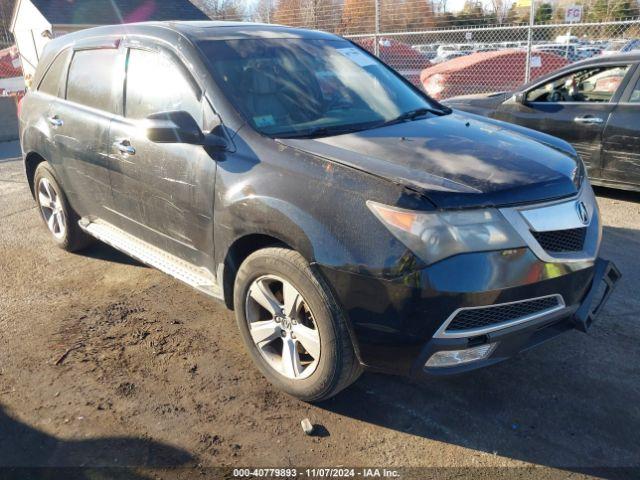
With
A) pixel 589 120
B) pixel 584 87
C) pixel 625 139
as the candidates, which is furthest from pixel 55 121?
pixel 584 87

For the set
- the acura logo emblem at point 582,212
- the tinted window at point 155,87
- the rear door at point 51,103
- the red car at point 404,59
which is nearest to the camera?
the acura logo emblem at point 582,212

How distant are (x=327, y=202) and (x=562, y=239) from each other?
1.12 metres

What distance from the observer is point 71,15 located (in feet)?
73.8

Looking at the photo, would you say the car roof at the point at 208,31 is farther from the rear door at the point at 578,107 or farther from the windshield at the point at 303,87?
the rear door at the point at 578,107

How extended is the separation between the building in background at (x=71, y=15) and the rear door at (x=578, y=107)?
19.0 meters

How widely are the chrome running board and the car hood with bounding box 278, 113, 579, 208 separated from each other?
3.28ft

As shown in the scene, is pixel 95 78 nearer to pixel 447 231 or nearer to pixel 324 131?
pixel 324 131

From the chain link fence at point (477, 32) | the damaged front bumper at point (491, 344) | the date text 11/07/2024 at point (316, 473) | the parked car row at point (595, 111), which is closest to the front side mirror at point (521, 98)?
the parked car row at point (595, 111)

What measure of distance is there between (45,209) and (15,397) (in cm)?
266

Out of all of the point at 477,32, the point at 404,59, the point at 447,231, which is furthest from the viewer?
the point at 404,59

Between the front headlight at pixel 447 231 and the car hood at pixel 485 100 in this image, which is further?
the car hood at pixel 485 100

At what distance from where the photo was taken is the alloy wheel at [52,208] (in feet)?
16.4

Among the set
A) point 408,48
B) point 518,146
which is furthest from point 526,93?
point 408,48

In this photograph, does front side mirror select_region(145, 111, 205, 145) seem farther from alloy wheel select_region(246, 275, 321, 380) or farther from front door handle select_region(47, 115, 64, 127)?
front door handle select_region(47, 115, 64, 127)
